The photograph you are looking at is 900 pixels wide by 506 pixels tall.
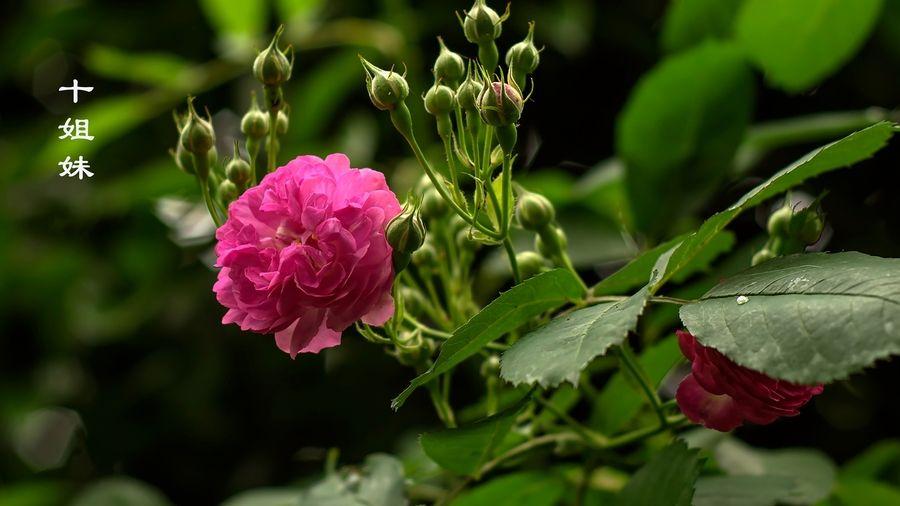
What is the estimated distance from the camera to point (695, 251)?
0.63 metres

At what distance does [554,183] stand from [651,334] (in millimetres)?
256

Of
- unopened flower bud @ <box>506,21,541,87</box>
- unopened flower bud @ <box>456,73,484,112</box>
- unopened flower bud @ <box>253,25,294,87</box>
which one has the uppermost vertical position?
unopened flower bud @ <box>253,25,294,87</box>

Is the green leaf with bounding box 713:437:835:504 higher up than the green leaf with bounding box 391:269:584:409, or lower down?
lower down

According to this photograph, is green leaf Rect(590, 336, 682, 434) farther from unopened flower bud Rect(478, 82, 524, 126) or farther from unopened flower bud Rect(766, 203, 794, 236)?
unopened flower bud Rect(478, 82, 524, 126)

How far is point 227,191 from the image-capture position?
78cm

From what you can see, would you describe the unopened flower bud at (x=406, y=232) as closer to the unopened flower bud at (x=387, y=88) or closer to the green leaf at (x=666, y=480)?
the unopened flower bud at (x=387, y=88)

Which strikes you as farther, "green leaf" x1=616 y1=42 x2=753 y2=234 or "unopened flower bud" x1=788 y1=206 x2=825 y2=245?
"green leaf" x1=616 y1=42 x2=753 y2=234

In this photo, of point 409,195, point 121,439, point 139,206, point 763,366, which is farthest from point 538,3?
point 763,366

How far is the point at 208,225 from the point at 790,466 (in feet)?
3.07

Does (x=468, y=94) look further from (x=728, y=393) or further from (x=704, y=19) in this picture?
(x=704, y=19)

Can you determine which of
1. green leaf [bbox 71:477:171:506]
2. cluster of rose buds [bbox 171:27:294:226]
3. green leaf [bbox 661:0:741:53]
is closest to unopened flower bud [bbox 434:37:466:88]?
cluster of rose buds [bbox 171:27:294:226]

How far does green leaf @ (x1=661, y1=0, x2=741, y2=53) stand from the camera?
1175 mm

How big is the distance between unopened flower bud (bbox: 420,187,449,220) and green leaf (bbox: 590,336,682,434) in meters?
0.21

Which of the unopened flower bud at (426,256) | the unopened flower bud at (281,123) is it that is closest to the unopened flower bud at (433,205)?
the unopened flower bud at (426,256)
